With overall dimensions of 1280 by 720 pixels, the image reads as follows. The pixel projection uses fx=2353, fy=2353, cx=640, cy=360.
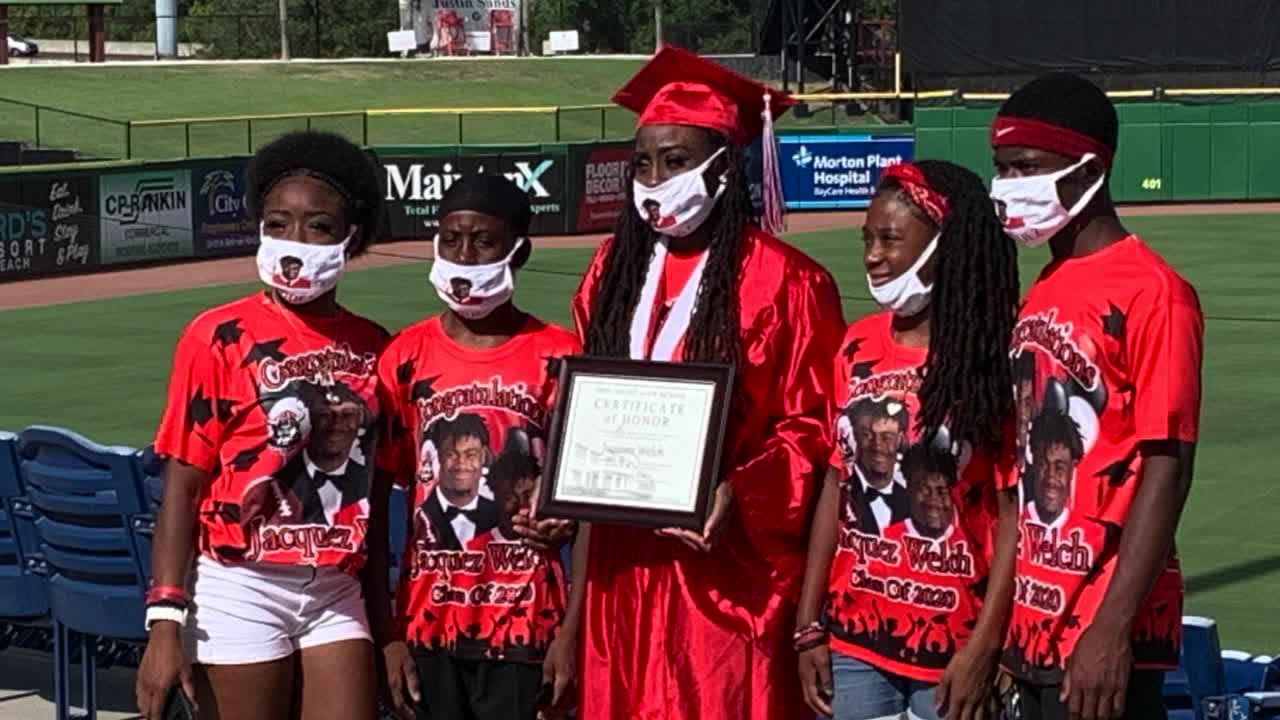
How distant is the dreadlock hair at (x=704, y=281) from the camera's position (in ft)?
17.4

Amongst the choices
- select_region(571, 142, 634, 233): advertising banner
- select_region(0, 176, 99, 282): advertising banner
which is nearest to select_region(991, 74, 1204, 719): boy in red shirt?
select_region(0, 176, 99, 282): advertising banner

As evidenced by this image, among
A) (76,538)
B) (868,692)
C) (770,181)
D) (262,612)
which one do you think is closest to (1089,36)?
(76,538)

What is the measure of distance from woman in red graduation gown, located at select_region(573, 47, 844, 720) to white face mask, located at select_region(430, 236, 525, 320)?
339 mm

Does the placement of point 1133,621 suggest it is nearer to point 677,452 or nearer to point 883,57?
point 677,452

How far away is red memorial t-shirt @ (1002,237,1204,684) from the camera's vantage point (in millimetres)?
4555

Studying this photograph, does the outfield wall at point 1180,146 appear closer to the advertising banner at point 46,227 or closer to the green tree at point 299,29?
the advertising banner at point 46,227

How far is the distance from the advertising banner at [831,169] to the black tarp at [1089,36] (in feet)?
11.3

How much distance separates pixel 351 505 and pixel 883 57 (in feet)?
157

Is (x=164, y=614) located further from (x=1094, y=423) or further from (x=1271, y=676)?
(x=1271, y=676)

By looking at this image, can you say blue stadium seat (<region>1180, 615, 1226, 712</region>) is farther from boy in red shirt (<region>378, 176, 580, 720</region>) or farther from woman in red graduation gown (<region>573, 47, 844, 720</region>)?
boy in red shirt (<region>378, 176, 580, 720</region>)

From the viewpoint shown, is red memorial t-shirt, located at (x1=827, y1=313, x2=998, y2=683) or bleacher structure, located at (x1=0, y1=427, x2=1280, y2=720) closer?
red memorial t-shirt, located at (x1=827, y1=313, x2=998, y2=683)

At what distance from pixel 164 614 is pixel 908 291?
183 cm

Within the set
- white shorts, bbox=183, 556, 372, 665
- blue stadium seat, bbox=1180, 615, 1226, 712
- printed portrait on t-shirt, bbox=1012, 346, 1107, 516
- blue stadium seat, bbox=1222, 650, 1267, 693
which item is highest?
printed portrait on t-shirt, bbox=1012, 346, 1107, 516

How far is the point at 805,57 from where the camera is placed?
52.9 m
